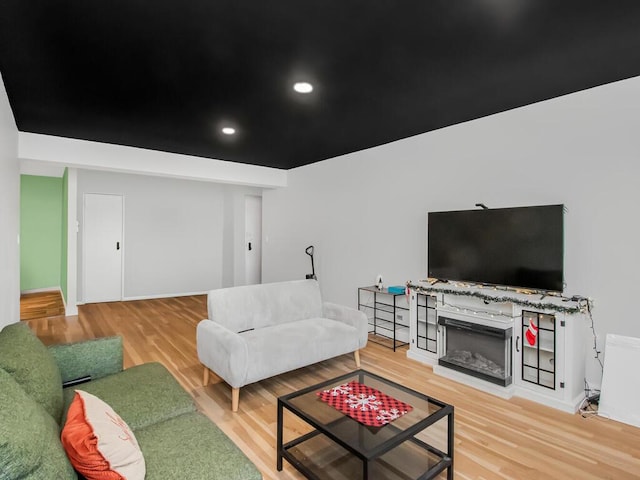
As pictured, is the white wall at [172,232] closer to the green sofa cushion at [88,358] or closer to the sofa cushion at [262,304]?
the sofa cushion at [262,304]

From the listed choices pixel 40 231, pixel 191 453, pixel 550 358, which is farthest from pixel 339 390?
pixel 40 231

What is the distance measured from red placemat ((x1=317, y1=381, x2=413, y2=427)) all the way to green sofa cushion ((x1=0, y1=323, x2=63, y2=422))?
133cm

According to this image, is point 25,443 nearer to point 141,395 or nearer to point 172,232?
point 141,395

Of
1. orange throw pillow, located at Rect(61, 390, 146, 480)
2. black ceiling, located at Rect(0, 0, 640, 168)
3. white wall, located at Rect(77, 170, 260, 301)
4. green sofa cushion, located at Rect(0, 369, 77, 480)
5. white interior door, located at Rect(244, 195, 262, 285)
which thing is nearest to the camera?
green sofa cushion, located at Rect(0, 369, 77, 480)

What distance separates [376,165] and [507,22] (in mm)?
2686

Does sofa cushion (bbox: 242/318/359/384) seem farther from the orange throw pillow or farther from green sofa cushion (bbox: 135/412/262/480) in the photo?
the orange throw pillow

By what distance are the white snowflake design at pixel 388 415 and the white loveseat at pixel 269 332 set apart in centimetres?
115

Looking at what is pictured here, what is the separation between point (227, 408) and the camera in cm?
271

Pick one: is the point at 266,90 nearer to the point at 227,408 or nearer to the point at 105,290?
the point at 227,408

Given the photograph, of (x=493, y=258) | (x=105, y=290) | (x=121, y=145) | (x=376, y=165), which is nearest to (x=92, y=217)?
(x=105, y=290)

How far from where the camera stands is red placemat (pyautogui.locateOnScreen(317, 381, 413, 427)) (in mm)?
1896

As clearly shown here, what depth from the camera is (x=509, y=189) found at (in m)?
3.29

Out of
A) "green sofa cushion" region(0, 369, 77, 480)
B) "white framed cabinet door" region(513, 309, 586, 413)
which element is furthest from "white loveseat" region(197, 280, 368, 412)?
"green sofa cushion" region(0, 369, 77, 480)

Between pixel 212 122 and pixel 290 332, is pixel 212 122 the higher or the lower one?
the higher one
